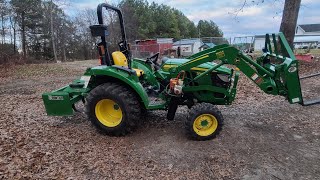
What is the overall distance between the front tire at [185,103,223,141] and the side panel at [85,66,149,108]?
0.73m

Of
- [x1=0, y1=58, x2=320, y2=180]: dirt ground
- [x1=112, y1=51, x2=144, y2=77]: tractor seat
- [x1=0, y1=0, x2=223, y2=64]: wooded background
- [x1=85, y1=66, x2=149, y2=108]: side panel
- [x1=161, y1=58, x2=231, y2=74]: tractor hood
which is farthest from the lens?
[x1=0, y1=0, x2=223, y2=64]: wooded background

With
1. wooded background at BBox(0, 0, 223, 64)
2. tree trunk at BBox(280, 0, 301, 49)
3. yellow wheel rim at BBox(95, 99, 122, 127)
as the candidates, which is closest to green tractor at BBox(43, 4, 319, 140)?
yellow wheel rim at BBox(95, 99, 122, 127)

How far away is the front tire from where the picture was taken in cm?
444

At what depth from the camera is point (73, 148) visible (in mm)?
4418

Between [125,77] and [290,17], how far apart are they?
357 inches

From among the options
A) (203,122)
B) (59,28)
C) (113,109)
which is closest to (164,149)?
Answer: (203,122)

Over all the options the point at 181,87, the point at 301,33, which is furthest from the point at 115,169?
the point at 301,33

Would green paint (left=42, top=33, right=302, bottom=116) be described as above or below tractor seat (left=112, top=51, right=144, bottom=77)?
below

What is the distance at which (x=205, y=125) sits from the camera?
453 cm

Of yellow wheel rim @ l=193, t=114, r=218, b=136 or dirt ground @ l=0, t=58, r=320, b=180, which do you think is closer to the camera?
dirt ground @ l=0, t=58, r=320, b=180

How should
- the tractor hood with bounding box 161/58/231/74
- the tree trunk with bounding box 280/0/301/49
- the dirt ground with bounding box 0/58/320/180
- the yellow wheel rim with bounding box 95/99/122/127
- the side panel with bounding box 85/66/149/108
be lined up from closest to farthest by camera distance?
the dirt ground with bounding box 0/58/320/180 < the side panel with bounding box 85/66/149/108 < the yellow wheel rim with bounding box 95/99/122/127 < the tractor hood with bounding box 161/58/231/74 < the tree trunk with bounding box 280/0/301/49

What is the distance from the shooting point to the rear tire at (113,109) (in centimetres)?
459

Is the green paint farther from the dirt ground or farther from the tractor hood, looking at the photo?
the dirt ground

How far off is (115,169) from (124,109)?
3.50 feet
